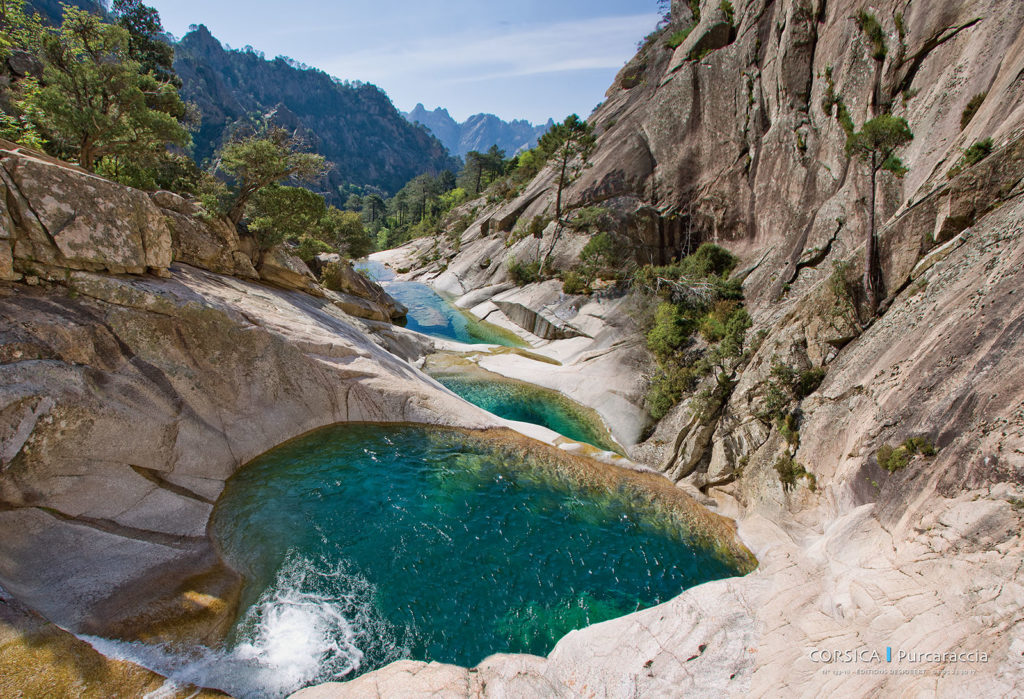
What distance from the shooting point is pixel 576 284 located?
36875mm

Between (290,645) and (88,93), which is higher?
(88,93)

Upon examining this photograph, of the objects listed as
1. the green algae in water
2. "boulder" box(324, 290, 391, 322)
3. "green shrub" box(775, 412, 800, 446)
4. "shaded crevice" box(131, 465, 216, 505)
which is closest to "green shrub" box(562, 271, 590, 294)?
"boulder" box(324, 290, 391, 322)

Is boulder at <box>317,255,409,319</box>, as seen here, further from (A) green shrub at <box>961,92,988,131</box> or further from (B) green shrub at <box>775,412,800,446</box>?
(A) green shrub at <box>961,92,988,131</box>

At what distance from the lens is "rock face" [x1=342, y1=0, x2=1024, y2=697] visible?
773 cm

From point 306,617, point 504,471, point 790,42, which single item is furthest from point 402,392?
point 790,42

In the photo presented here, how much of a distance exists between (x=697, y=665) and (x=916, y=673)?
3233mm

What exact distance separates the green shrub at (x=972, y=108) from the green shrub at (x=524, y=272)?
94.9 feet

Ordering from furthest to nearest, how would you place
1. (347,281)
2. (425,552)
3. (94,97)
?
(347,281), (94,97), (425,552)

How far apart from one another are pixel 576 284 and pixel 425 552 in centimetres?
2751

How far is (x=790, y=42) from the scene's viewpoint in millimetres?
30641

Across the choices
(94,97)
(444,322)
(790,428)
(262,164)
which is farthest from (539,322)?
(94,97)

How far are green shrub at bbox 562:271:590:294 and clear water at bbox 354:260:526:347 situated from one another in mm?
5742

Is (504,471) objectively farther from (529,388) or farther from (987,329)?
(987,329)

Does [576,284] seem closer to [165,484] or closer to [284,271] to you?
[284,271]
